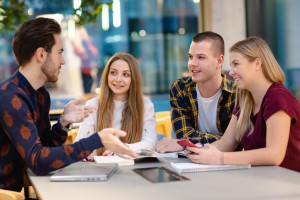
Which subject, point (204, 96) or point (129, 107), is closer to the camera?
point (129, 107)

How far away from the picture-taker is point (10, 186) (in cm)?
212

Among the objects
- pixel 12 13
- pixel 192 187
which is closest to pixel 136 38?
pixel 12 13

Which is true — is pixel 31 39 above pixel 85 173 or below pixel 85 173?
above

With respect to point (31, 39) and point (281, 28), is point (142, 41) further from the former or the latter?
point (31, 39)

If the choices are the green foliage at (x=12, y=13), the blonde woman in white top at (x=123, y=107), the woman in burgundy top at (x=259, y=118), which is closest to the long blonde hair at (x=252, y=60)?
the woman in burgundy top at (x=259, y=118)

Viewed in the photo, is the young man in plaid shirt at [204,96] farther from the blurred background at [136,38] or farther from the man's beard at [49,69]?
the blurred background at [136,38]

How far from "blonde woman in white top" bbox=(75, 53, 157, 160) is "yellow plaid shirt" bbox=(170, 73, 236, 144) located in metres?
0.17

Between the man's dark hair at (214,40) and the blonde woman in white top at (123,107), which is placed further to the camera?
the man's dark hair at (214,40)

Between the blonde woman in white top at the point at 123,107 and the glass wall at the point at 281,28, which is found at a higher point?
the glass wall at the point at 281,28

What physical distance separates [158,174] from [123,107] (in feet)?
3.80

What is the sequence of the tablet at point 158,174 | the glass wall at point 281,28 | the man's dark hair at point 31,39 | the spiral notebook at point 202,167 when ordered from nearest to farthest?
the tablet at point 158,174, the spiral notebook at point 202,167, the man's dark hair at point 31,39, the glass wall at point 281,28

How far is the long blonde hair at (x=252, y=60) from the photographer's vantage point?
2.37 m

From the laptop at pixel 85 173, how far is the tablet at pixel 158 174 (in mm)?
126

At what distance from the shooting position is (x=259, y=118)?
7.45 ft
